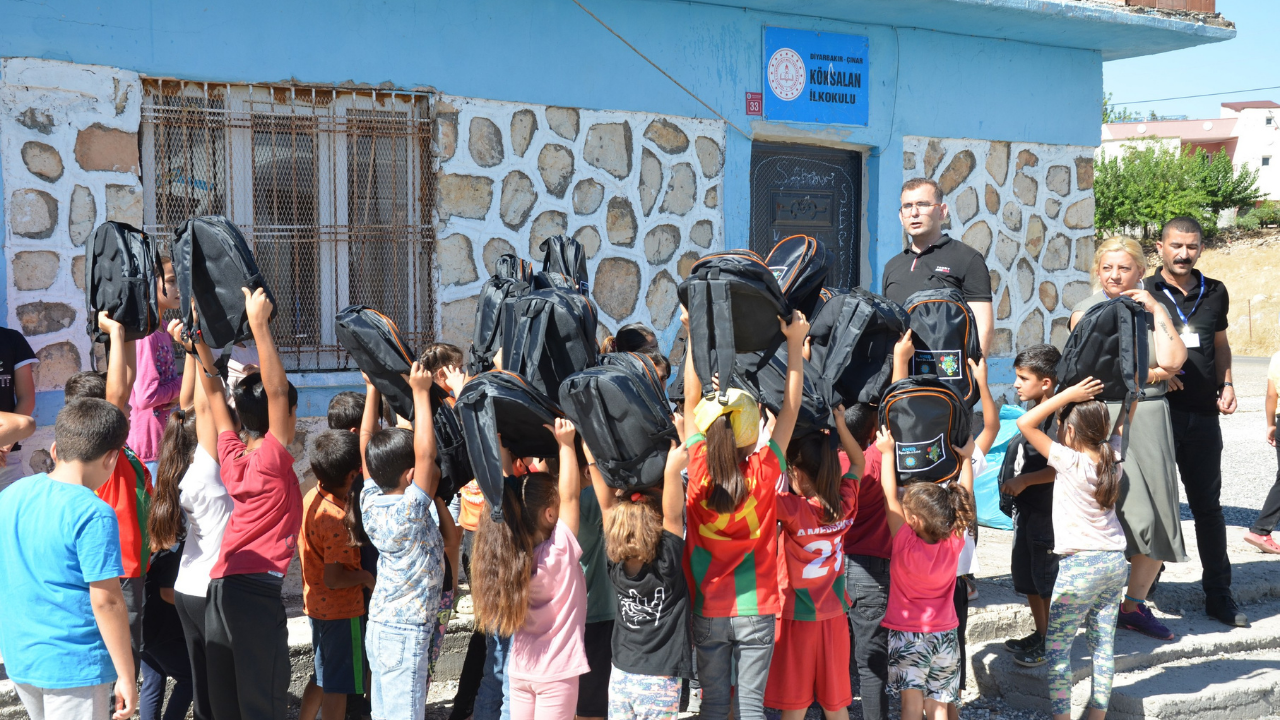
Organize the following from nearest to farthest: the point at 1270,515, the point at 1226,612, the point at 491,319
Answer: the point at 491,319, the point at 1226,612, the point at 1270,515

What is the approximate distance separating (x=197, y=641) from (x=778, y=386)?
2278 millimetres

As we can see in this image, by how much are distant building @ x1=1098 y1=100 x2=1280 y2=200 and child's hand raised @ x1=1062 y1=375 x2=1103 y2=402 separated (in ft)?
163

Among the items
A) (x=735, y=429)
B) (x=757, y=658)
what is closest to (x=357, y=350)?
(x=735, y=429)

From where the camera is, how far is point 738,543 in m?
3.51

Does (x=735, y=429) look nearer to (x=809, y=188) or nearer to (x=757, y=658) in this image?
(x=757, y=658)

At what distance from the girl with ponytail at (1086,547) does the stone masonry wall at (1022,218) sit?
3.81 m

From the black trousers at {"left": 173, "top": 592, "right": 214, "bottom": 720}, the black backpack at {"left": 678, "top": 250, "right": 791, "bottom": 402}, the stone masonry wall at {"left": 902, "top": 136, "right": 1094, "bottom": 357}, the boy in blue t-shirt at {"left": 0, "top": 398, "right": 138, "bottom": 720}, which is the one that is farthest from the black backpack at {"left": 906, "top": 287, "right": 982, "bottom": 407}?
the stone masonry wall at {"left": 902, "top": 136, "right": 1094, "bottom": 357}

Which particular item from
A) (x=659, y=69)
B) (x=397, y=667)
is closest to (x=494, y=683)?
(x=397, y=667)

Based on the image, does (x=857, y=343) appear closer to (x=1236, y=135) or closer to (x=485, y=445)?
(x=485, y=445)

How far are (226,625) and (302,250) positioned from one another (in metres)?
2.71

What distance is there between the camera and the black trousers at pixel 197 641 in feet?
12.1

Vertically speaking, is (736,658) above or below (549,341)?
below

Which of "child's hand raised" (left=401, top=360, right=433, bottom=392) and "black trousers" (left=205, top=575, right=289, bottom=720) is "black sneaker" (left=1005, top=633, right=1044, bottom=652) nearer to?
"child's hand raised" (left=401, top=360, right=433, bottom=392)

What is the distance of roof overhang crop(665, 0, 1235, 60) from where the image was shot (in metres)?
7.13
